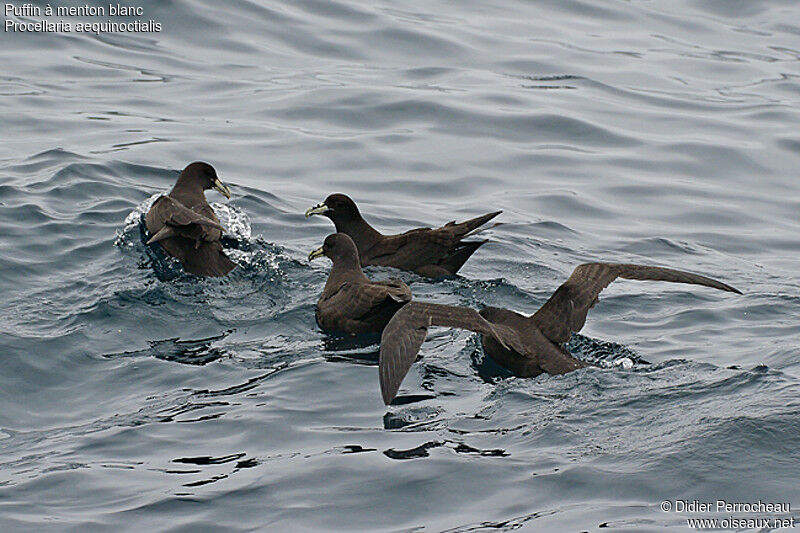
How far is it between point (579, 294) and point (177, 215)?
11.7 ft

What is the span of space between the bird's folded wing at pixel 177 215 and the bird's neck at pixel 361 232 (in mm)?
1237

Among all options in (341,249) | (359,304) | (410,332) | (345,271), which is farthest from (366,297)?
(410,332)

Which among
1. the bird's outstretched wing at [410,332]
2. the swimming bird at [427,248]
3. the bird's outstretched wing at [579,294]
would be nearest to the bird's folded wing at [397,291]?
the bird's outstretched wing at [410,332]

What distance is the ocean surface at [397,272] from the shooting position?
631 centimetres

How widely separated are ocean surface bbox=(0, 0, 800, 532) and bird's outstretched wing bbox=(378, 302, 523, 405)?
27 cm

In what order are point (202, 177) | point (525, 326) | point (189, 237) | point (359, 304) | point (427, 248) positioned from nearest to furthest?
point (525, 326) < point (359, 304) < point (189, 237) < point (427, 248) < point (202, 177)

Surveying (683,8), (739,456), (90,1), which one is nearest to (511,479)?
(739,456)

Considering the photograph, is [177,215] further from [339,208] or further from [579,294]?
[579,294]

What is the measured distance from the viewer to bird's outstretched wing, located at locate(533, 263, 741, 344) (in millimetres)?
8586

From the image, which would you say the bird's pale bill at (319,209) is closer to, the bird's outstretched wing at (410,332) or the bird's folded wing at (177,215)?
the bird's folded wing at (177,215)

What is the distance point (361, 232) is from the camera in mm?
11102

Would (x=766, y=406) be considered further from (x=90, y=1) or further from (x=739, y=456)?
(x=90, y=1)

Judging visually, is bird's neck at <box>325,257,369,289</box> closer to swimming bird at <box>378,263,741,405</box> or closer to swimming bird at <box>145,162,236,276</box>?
swimming bird at <box>145,162,236,276</box>

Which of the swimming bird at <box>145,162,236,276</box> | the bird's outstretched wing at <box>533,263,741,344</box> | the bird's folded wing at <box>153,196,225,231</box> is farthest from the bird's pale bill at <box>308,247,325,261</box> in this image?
the bird's outstretched wing at <box>533,263,741,344</box>
